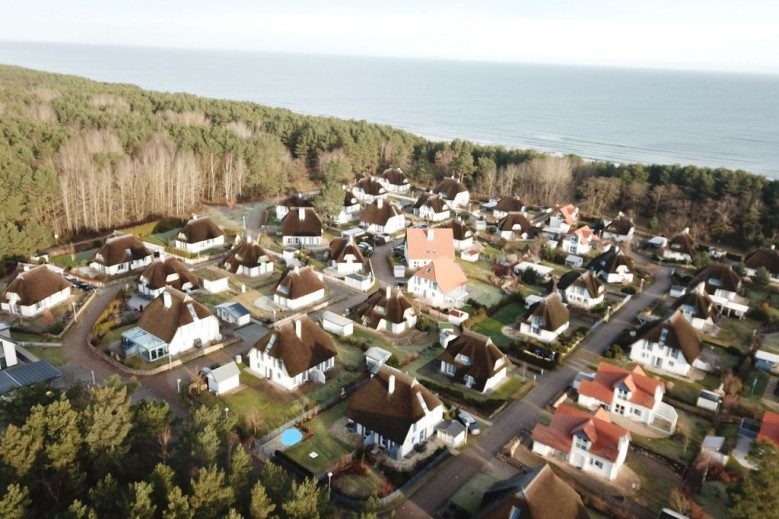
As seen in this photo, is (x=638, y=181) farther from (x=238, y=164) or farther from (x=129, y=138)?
Answer: (x=129, y=138)

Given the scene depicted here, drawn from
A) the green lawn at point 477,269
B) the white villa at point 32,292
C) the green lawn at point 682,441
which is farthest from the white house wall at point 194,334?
the green lawn at point 682,441

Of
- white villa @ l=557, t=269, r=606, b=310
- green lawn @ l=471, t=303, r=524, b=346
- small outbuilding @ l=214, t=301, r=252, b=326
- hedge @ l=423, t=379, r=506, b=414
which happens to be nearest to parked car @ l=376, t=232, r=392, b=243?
green lawn @ l=471, t=303, r=524, b=346

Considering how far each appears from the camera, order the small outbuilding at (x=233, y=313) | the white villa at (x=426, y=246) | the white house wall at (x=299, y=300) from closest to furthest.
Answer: the small outbuilding at (x=233, y=313) → the white house wall at (x=299, y=300) → the white villa at (x=426, y=246)

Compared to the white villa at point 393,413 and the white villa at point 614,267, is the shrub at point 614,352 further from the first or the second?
the white villa at point 614,267

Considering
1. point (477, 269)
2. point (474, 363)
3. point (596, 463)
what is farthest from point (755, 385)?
point (477, 269)

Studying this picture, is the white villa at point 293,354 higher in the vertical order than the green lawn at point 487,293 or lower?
higher

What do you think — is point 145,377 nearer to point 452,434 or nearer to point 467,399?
point 452,434

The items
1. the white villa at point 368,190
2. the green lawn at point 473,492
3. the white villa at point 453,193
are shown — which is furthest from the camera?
the white villa at point 453,193

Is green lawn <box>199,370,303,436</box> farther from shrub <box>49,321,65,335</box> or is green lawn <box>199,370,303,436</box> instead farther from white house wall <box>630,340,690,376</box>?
white house wall <box>630,340,690,376</box>
